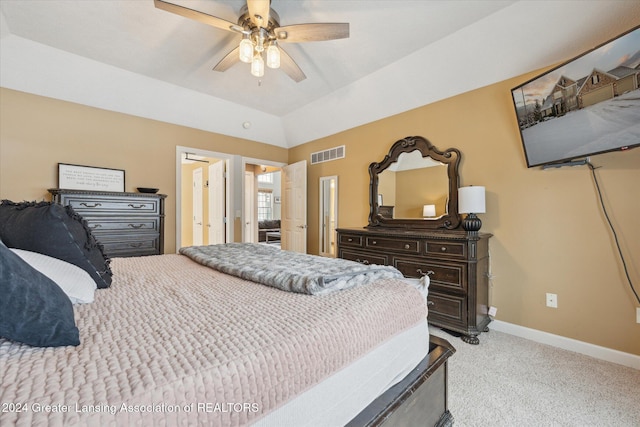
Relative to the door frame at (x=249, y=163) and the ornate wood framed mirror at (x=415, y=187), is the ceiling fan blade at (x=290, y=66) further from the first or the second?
the door frame at (x=249, y=163)

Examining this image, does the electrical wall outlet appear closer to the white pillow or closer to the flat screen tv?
the flat screen tv

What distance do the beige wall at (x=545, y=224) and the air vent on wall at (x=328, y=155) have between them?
129 centimetres

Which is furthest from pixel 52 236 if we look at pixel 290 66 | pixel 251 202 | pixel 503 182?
pixel 251 202

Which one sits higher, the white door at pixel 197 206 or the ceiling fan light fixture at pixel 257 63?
the ceiling fan light fixture at pixel 257 63

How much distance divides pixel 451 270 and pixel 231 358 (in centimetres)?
232

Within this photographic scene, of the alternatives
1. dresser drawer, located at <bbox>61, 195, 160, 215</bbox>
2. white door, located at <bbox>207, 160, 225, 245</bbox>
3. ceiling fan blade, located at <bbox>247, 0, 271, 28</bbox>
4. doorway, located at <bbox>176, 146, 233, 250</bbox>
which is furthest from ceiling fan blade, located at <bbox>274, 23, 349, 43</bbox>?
white door, located at <bbox>207, 160, 225, 245</bbox>

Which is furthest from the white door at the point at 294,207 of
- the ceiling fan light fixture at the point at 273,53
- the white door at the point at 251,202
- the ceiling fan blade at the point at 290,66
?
the ceiling fan light fixture at the point at 273,53

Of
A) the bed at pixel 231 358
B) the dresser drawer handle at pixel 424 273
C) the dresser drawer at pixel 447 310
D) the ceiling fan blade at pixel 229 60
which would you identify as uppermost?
the ceiling fan blade at pixel 229 60

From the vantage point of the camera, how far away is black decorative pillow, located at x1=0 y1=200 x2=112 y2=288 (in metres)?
1.12

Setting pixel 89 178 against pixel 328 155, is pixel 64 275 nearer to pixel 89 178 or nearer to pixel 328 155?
pixel 89 178

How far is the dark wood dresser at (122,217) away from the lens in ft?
9.42

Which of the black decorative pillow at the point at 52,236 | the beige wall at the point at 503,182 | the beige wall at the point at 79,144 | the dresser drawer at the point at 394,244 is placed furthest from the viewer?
the beige wall at the point at 79,144

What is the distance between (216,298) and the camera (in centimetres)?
110

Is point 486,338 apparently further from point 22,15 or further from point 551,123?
point 22,15
